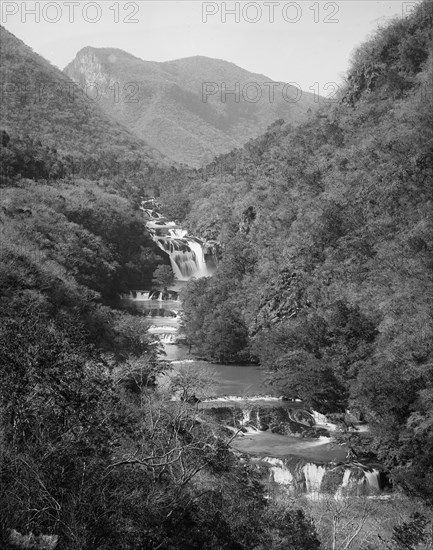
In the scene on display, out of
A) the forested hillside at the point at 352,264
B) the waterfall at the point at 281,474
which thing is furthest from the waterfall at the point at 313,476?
the forested hillside at the point at 352,264

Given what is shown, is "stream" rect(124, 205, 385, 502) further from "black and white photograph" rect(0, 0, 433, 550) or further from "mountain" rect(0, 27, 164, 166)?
"mountain" rect(0, 27, 164, 166)

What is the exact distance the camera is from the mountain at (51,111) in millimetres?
103938

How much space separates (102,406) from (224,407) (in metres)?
15.5

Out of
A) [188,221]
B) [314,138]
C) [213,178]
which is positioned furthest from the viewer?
[213,178]

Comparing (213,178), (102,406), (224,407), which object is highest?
(213,178)

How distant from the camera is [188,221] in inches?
3189

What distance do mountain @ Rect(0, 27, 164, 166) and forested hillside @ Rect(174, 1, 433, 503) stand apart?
49315 mm

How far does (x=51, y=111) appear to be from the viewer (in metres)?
114

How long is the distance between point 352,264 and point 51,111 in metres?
92.4

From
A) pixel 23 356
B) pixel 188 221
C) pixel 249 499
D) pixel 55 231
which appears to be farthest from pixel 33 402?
pixel 188 221

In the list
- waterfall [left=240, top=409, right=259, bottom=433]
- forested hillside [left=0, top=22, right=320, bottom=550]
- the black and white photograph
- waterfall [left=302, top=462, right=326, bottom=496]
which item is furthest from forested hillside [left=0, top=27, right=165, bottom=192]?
forested hillside [left=0, top=22, right=320, bottom=550]

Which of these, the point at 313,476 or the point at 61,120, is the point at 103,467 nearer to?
the point at 313,476

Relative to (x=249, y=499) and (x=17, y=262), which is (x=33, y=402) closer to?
(x=249, y=499)

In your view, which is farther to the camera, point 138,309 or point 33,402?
point 138,309
